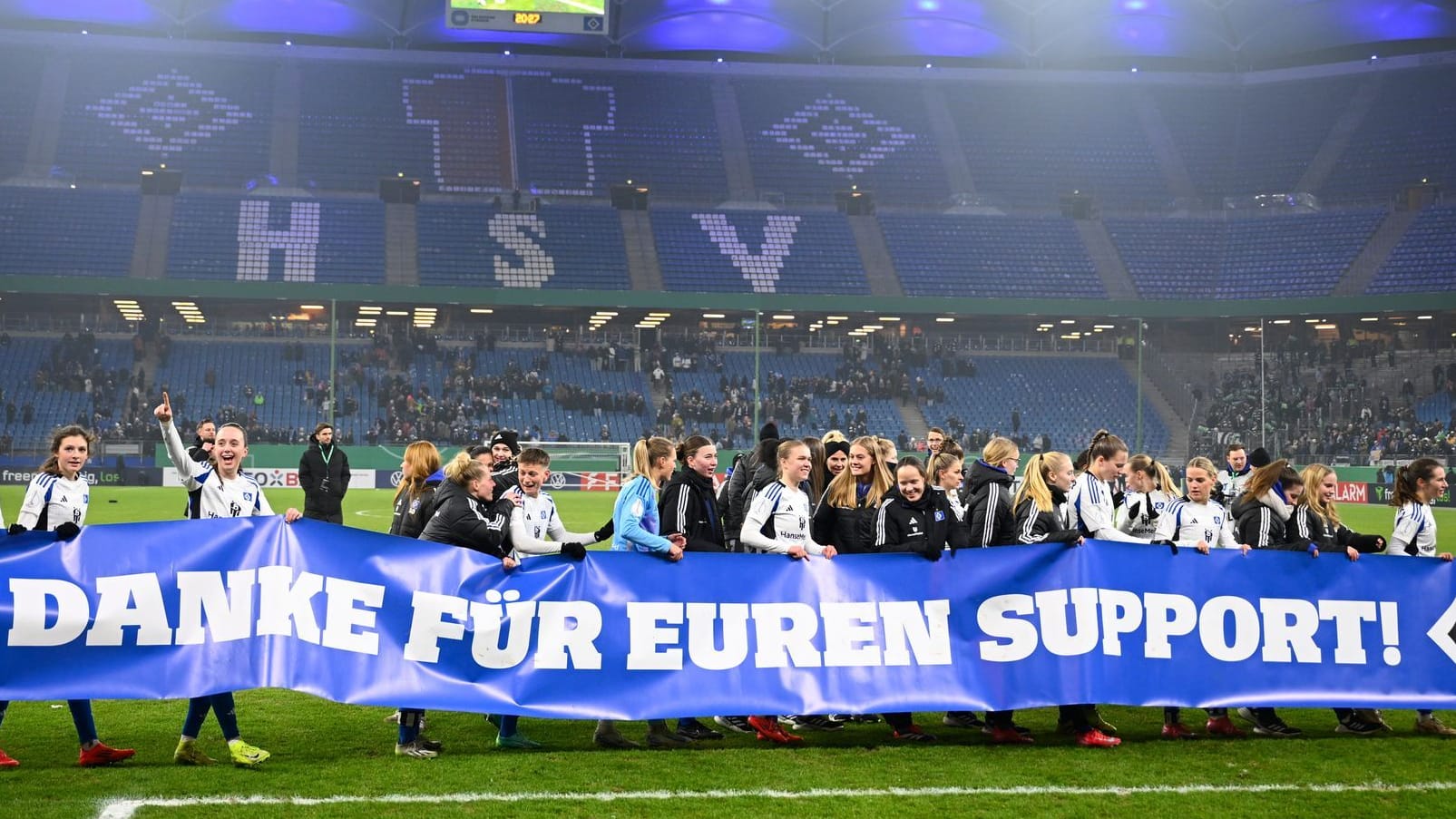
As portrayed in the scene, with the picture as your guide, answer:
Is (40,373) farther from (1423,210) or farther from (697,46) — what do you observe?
(1423,210)

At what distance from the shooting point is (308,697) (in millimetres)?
10359

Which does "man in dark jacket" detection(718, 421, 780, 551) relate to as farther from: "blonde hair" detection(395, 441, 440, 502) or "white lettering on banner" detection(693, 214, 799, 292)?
"white lettering on banner" detection(693, 214, 799, 292)

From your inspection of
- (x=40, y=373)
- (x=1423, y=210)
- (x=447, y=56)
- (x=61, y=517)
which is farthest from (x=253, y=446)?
(x=1423, y=210)

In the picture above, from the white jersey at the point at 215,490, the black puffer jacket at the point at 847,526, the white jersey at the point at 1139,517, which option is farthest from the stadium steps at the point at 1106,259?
the white jersey at the point at 215,490

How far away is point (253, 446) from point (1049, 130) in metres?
38.9

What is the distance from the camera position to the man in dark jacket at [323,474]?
1586 centimetres

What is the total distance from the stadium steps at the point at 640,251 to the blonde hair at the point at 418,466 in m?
42.8

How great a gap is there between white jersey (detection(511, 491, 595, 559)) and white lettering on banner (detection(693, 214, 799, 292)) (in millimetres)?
44423

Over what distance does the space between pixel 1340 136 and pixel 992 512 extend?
5745cm

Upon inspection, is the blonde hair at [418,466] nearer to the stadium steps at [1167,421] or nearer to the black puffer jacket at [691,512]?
the black puffer jacket at [691,512]

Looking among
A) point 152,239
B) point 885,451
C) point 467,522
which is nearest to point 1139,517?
point 885,451

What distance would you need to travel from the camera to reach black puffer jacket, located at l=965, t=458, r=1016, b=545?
8711 mm

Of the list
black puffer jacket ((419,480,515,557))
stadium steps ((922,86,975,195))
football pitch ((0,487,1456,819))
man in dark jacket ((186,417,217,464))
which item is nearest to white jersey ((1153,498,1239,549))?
football pitch ((0,487,1456,819))

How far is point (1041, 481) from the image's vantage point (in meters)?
8.53
